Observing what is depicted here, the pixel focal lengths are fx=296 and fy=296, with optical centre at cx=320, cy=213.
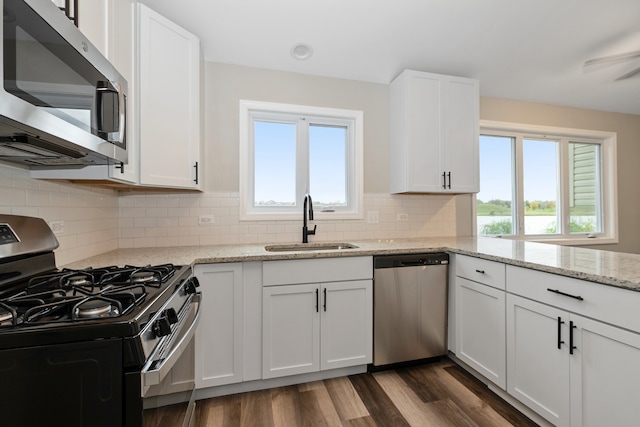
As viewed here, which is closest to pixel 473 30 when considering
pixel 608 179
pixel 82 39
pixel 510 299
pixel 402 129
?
pixel 402 129

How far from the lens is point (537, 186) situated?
340 cm

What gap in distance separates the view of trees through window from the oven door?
9.73 ft

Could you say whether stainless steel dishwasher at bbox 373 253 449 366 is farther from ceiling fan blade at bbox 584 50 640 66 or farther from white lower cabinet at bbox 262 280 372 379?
ceiling fan blade at bbox 584 50 640 66

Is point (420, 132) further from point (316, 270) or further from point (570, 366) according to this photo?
point (570, 366)

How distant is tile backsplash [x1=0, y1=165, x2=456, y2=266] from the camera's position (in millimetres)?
1403

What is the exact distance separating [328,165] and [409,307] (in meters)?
1.41

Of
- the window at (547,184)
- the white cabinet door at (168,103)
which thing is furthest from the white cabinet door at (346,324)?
the window at (547,184)

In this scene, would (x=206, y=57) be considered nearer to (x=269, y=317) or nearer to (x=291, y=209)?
(x=291, y=209)

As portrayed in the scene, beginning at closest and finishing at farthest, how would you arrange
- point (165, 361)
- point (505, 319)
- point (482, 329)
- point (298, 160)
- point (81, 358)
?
point (81, 358), point (165, 361), point (505, 319), point (482, 329), point (298, 160)

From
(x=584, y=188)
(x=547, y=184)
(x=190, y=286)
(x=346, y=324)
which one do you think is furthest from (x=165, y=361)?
(x=584, y=188)

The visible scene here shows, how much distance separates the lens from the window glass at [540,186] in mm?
3344

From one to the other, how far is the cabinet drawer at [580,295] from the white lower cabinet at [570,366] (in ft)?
0.11

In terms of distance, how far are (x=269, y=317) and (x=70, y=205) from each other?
127 cm

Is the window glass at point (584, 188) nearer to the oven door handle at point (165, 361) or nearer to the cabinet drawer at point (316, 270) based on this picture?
the cabinet drawer at point (316, 270)
